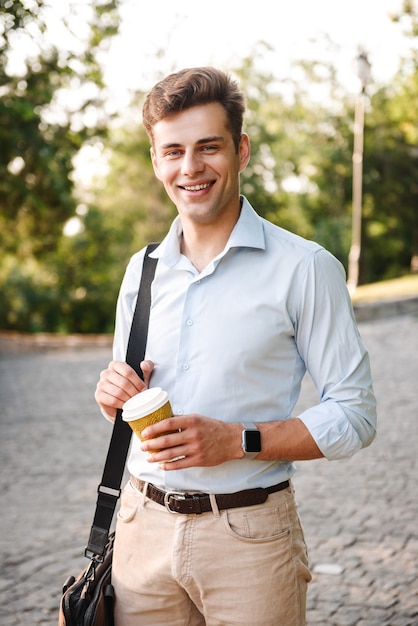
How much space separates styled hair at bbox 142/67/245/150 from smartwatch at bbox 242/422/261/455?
849 millimetres

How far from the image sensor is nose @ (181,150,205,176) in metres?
2.15

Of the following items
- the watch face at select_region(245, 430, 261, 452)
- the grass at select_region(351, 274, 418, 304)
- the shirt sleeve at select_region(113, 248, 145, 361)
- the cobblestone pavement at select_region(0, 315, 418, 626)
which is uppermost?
the shirt sleeve at select_region(113, 248, 145, 361)

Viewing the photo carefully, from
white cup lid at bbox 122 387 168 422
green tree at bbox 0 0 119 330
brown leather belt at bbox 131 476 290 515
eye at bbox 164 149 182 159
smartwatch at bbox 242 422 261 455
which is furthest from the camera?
green tree at bbox 0 0 119 330

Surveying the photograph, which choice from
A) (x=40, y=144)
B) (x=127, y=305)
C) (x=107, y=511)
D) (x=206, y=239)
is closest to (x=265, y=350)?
(x=206, y=239)

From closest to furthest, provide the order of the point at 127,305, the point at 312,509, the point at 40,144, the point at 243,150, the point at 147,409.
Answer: the point at 147,409
the point at 243,150
the point at 127,305
the point at 312,509
the point at 40,144

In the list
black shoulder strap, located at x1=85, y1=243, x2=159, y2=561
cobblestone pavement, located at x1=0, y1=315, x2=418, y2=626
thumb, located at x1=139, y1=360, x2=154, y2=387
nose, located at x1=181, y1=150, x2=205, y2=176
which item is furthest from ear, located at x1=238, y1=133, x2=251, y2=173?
cobblestone pavement, located at x1=0, y1=315, x2=418, y2=626

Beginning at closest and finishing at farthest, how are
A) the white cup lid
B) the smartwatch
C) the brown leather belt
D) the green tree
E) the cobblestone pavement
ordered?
the white cup lid → the smartwatch → the brown leather belt → the cobblestone pavement → the green tree

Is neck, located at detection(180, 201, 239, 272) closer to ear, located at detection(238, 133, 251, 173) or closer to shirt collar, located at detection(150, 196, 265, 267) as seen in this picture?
shirt collar, located at detection(150, 196, 265, 267)

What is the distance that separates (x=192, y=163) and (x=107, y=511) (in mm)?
1068

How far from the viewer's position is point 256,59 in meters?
30.8

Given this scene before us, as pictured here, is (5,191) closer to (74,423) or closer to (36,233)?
(36,233)

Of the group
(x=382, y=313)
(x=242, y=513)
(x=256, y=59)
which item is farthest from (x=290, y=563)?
(x=256, y=59)

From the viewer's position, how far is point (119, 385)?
2.09 m

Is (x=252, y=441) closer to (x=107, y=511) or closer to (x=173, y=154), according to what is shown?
(x=107, y=511)
